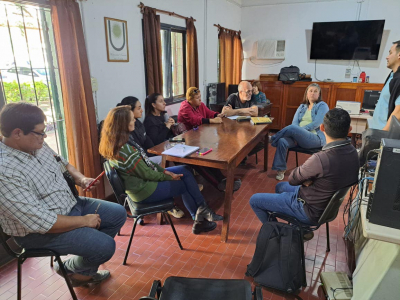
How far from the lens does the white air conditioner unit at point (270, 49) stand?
20.2 ft

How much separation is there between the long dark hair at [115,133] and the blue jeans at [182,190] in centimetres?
43

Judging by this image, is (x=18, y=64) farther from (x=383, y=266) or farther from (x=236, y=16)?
(x=236, y=16)

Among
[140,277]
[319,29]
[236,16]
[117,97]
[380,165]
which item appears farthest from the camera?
[236,16]

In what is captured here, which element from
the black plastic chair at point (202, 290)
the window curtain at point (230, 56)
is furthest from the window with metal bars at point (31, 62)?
the window curtain at point (230, 56)

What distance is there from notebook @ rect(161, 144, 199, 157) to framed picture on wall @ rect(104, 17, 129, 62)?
1.34 m

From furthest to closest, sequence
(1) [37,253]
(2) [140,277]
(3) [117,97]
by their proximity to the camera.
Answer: (3) [117,97] → (2) [140,277] → (1) [37,253]

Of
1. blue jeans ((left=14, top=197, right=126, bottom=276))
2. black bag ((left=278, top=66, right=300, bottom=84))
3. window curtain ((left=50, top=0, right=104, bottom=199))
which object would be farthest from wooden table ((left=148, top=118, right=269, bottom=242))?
black bag ((left=278, top=66, right=300, bottom=84))

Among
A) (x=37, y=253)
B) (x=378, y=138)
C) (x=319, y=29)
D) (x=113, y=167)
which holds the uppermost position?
(x=319, y=29)

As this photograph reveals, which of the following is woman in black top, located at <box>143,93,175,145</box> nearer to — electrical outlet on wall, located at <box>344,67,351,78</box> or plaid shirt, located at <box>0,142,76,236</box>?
plaid shirt, located at <box>0,142,76,236</box>

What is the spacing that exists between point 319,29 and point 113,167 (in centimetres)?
554

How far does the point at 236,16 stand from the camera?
245 inches

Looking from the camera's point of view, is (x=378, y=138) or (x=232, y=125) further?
(x=232, y=125)

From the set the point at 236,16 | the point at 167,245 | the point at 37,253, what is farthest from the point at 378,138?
the point at 236,16

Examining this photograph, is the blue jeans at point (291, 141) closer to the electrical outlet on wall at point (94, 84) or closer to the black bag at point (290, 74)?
the electrical outlet on wall at point (94, 84)
